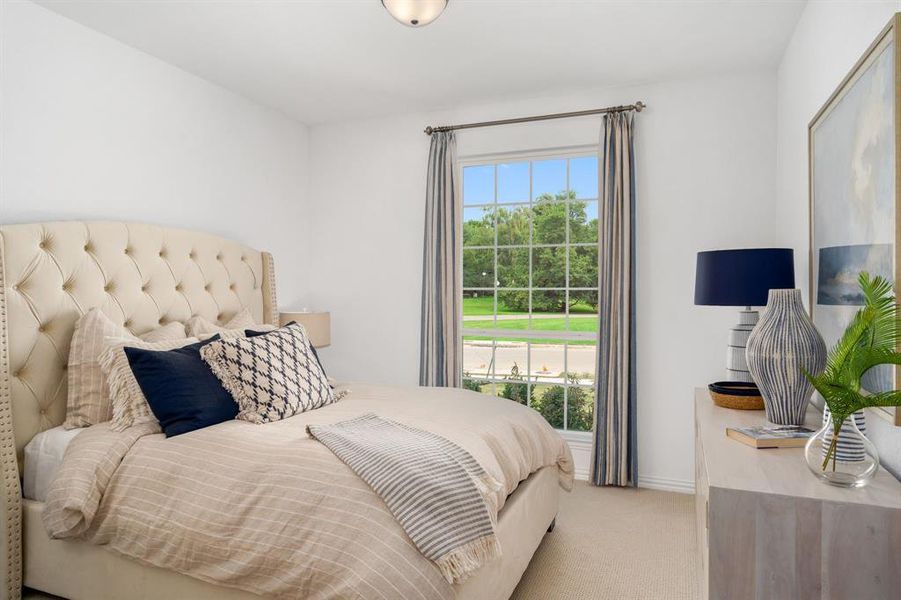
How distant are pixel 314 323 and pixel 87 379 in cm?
159

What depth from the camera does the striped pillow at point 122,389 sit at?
2.25 meters

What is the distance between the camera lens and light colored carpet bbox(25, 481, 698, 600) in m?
2.38

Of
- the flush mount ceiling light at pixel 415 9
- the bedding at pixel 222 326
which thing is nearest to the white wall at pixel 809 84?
the flush mount ceiling light at pixel 415 9

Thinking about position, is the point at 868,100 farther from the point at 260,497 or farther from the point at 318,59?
the point at 318,59

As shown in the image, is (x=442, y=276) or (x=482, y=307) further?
(x=482, y=307)

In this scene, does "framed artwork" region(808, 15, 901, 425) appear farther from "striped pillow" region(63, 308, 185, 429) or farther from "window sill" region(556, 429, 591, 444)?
"striped pillow" region(63, 308, 185, 429)

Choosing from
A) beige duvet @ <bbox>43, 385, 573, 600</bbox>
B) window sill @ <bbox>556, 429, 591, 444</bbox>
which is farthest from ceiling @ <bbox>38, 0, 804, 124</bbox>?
window sill @ <bbox>556, 429, 591, 444</bbox>

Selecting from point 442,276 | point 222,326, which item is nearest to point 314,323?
point 222,326

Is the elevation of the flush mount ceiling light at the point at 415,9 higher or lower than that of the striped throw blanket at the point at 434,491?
higher

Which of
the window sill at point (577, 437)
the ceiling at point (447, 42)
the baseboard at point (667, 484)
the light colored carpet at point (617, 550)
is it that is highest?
the ceiling at point (447, 42)

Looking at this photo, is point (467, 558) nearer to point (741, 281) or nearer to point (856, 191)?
point (856, 191)

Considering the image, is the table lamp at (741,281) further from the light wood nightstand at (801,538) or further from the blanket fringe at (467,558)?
the blanket fringe at (467,558)

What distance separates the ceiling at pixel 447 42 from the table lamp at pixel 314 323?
4.97ft

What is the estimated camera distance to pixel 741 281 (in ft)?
8.52
